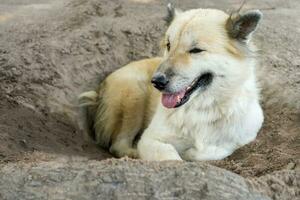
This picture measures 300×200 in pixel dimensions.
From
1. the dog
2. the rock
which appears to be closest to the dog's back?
the dog

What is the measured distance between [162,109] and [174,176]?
1950 millimetres

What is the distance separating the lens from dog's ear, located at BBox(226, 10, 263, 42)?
5328mm

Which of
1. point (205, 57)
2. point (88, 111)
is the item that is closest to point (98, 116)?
point (88, 111)

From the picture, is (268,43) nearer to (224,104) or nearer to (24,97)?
(224,104)

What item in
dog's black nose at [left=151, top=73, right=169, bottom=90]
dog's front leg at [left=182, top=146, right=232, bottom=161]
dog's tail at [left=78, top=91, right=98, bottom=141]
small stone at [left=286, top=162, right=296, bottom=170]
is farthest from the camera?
dog's tail at [left=78, top=91, right=98, bottom=141]

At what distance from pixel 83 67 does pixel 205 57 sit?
2.07m

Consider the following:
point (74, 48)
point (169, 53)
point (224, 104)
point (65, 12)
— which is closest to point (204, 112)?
point (224, 104)

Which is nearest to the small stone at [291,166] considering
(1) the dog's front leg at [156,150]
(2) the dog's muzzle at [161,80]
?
(1) the dog's front leg at [156,150]

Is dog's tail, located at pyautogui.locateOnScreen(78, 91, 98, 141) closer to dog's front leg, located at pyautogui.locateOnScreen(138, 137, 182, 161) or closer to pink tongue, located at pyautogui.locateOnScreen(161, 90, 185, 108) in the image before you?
dog's front leg, located at pyautogui.locateOnScreen(138, 137, 182, 161)

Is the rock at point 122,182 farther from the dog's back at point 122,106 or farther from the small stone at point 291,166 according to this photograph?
the dog's back at point 122,106

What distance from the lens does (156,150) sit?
5.47 meters

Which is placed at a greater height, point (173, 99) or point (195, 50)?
point (195, 50)

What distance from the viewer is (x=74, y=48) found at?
7113mm

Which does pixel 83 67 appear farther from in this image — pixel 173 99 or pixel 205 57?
pixel 205 57
